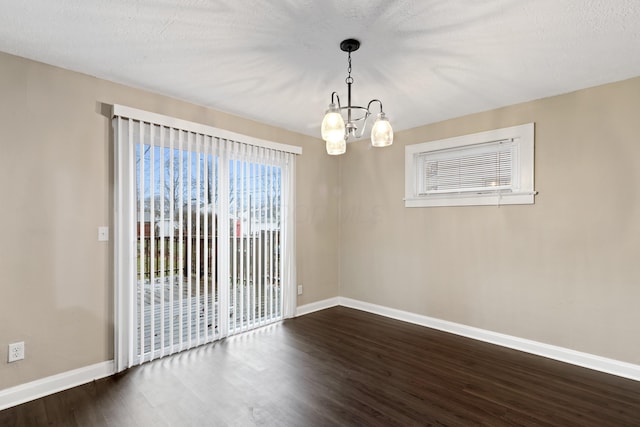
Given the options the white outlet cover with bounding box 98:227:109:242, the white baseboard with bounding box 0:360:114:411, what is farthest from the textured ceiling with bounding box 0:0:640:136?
the white baseboard with bounding box 0:360:114:411

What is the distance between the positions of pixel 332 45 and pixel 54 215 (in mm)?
2462

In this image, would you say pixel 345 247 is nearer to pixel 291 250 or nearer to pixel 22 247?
pixel 291 250

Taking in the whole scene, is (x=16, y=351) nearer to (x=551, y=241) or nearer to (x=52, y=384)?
(x=52, y=384)

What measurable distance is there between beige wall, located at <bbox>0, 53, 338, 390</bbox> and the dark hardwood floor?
41 centimetres

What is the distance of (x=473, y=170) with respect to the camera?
12.0ft

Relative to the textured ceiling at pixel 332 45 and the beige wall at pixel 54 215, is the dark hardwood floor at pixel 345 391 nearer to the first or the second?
the beige wall at pixel 54 215

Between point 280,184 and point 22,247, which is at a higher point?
point 280,184

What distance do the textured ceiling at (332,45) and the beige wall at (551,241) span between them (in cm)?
38

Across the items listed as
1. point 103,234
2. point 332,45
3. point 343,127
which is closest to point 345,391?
point 343,127

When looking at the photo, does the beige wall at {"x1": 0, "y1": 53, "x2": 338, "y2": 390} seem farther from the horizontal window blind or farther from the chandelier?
the horizontal window blind

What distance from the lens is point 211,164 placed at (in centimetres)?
343

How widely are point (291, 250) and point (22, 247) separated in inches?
102

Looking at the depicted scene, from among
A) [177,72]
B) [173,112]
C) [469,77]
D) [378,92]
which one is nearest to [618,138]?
[469,77]

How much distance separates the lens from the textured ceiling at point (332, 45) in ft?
5.99
